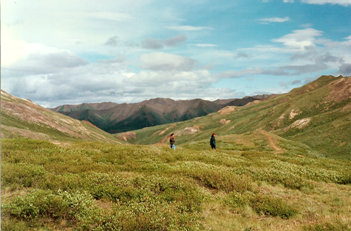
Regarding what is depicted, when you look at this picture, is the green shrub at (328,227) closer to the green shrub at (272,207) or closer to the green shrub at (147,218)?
the green shrub at (272,207)

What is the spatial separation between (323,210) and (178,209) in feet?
22.3

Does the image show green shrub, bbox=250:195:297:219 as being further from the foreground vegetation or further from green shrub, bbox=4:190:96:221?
green shrub, bbox=4:190:96:221

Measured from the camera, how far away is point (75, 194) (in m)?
9.38

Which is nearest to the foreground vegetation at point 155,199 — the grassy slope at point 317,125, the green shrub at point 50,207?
the green shrub at point 50,207

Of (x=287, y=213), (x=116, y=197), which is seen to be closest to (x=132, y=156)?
(x=116, y=197)

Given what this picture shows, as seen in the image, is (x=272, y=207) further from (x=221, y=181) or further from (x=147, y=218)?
(x=147, y=218)

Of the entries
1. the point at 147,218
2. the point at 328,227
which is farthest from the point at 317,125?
the point at 147,218

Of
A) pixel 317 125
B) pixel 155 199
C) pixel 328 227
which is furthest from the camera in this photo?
pixel 317 125

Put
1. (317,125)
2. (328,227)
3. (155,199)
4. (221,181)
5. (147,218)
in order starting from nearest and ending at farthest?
1. (147,218)
2. (328,227)
3. (155,199)
4. (221,181)
5. (317,125)

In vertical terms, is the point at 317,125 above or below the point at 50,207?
below

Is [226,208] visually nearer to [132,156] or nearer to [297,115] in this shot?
[132,156]

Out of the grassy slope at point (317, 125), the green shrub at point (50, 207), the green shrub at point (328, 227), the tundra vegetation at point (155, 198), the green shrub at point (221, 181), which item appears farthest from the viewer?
the grassy slope at point (317, 125)

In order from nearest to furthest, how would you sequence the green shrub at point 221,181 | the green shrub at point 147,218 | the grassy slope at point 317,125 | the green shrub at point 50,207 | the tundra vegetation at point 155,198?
the green shrub at point 147,218
the green shrub at point 50,207
the tundra vegetation at point 155,198
the green shrub at point 221,181
the grassy slope at point 317,125

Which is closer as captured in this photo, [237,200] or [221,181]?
[237,200]
